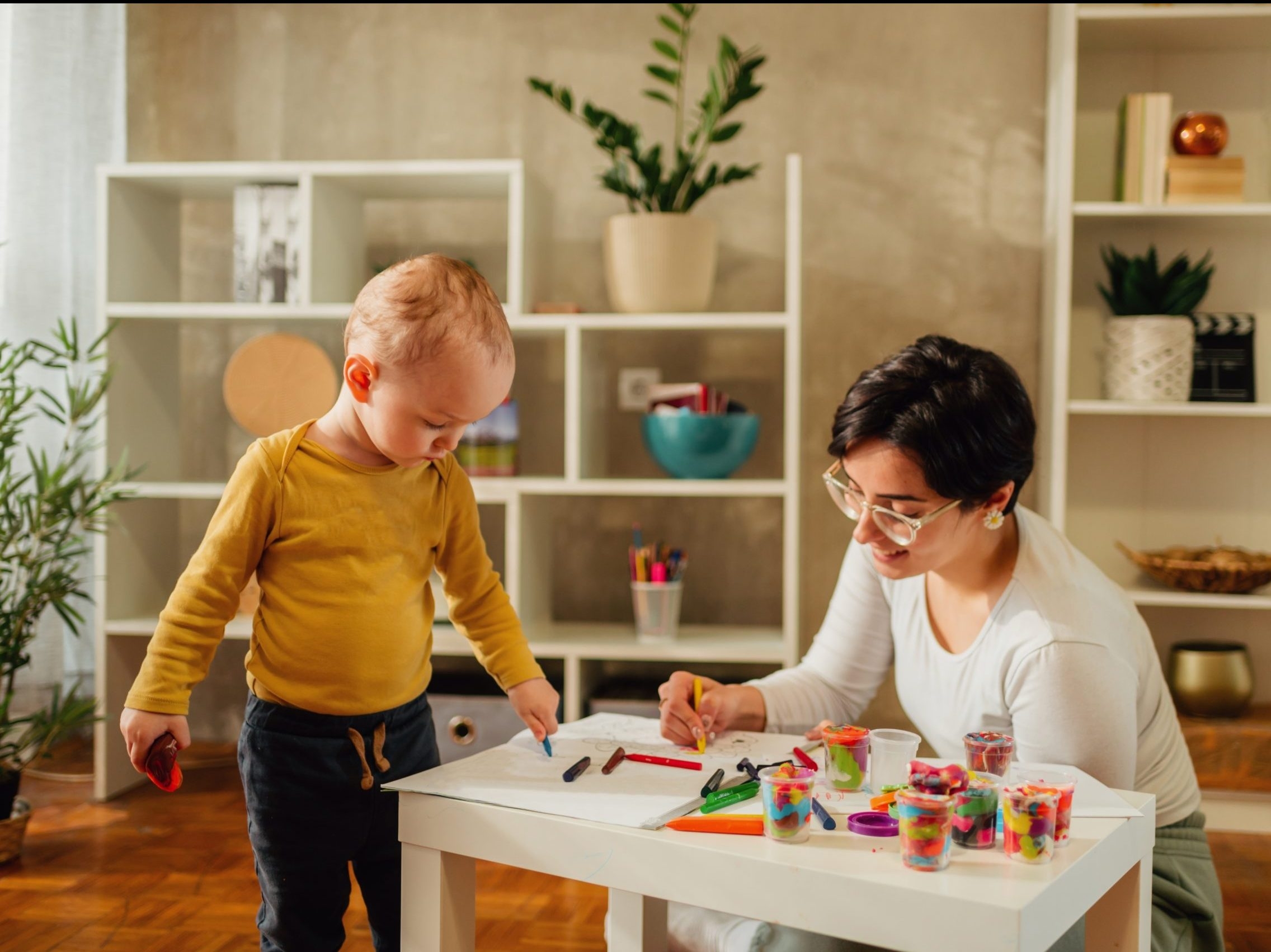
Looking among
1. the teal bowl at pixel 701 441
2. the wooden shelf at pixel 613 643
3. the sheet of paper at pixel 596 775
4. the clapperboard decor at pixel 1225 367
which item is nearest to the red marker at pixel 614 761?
the sheet of paper at pixel 596 775

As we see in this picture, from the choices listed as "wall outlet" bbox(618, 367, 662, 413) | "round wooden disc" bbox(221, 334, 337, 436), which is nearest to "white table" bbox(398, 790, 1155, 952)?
"round wooden disc" bbox(221, 334, 337, 436)

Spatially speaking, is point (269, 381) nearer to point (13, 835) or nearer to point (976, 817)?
A: point (13, 835)

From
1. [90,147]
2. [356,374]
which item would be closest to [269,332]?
[90,147]

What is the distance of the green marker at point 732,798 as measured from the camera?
115 centimetres

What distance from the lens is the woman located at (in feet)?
4.63

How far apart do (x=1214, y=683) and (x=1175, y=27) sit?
1.60 meters

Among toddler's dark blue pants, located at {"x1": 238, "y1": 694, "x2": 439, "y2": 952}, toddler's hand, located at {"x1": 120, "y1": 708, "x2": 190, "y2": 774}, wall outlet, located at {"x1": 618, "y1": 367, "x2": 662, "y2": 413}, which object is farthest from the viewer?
wall outlet, located at {"x1": 618, "y1": 367, "x2": 662, "y2": 413}

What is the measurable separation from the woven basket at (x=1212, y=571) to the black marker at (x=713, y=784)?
185 cm

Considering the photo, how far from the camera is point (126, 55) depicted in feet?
10.6

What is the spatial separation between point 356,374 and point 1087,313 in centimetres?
223

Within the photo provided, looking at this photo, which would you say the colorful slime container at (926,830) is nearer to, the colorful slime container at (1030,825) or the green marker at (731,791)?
the colorful slime container at (1030,825)

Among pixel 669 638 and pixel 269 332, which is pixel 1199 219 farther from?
pixel 269 332

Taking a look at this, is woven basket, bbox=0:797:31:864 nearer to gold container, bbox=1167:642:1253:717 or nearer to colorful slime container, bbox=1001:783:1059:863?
colorful slime container, bbox=1001:783:1059:863

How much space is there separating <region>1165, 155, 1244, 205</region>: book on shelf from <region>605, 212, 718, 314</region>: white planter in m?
1.11
